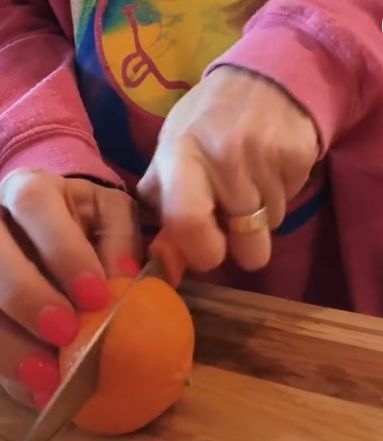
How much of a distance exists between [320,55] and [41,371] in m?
0.29

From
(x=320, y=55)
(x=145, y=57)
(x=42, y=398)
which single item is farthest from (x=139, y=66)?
(x=42, y=398)

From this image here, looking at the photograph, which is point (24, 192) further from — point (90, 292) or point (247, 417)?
point (247, 417)

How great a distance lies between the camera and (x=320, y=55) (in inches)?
21.5

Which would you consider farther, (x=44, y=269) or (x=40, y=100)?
(x=40, y=100)

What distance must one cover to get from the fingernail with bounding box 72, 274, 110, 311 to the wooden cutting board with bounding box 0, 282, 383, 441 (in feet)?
0.37

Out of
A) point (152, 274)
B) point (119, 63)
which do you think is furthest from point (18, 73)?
point (152, 274)

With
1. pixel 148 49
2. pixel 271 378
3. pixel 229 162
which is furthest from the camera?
pixel 148 49

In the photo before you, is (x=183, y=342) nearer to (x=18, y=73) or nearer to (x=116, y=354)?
(x=116, y=354)

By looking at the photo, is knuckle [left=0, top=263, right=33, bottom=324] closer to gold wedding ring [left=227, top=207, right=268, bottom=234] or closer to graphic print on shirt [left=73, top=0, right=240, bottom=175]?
gold wedding ring [left=227, top=207, right=268, bottom=234]

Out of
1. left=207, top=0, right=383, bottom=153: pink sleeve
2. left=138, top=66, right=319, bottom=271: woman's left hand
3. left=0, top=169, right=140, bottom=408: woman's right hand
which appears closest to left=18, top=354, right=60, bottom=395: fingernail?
left=0, top=169, right=140, bottom=408: woman's right hand

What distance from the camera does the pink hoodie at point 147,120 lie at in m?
0.61

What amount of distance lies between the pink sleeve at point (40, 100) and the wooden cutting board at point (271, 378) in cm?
15

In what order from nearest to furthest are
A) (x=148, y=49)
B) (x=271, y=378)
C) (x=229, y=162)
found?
(x=229, y=162), (x=271, y=378), (x=148, y=49)

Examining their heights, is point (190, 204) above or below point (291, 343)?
above
